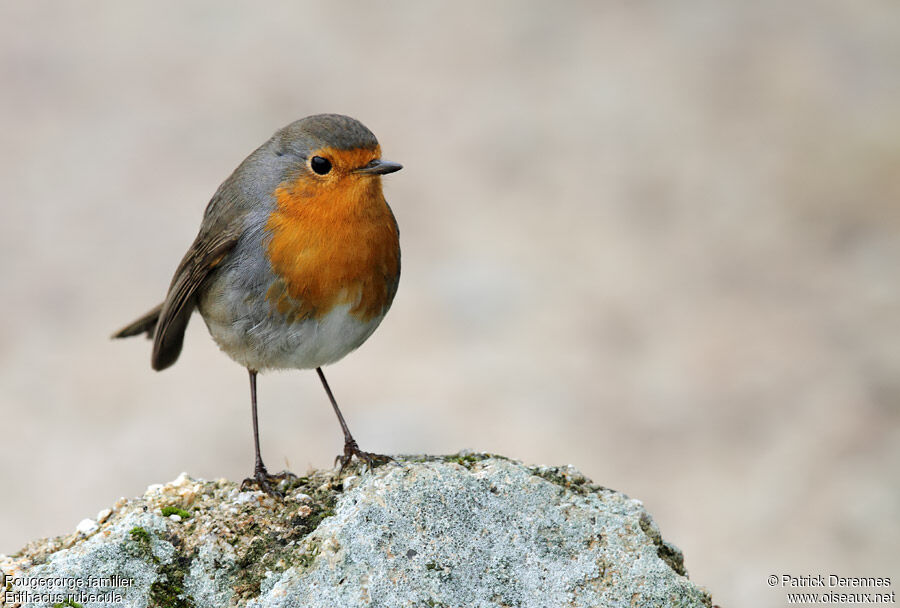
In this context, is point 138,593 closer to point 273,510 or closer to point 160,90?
point 273,510

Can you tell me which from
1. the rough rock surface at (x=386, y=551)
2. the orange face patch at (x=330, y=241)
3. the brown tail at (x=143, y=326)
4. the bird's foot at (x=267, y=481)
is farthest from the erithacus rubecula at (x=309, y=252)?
the brown tail at (x=143, y=326)

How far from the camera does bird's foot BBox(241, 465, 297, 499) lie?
349 cm

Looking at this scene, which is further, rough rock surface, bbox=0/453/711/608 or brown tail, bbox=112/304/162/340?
brown tail, bbox=112/304/162/340

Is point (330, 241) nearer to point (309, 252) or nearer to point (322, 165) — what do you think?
point (309, 252)

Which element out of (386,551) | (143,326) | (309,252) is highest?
(143,326)

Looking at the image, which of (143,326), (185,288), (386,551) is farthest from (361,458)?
(143,326)

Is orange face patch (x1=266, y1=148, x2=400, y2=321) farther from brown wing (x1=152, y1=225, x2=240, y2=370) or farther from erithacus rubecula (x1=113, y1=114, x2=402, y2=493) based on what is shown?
brown wing (x1=152, y1=225, x2=240, y2=370)

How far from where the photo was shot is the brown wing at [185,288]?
4.27 m

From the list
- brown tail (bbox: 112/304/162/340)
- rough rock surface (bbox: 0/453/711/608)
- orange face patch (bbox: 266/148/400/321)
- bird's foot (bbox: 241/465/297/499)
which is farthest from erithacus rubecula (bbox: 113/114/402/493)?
brown tail (bbox: 112/304/162/340)

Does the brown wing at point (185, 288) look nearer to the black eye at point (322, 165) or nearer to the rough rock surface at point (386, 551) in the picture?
the black eye at point (322, 165)

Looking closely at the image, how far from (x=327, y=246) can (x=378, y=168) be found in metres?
0.35

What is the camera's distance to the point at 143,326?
203 inches

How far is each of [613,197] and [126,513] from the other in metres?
8.22

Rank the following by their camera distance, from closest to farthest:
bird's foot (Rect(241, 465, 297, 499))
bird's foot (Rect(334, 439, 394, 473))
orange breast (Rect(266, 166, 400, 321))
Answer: bird's foot (Rect(241, 465, 297, 499)), bird's foot (Rect(334, 439, 394, 473)), orange breast (Rect(266, 166, 400, 321))
